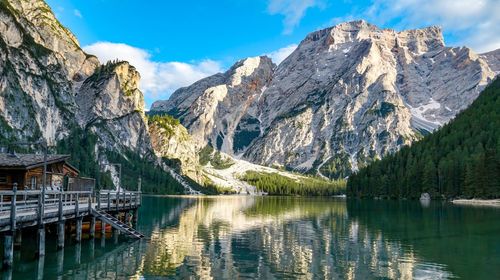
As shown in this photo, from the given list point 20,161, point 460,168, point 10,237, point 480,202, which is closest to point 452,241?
point 10,237

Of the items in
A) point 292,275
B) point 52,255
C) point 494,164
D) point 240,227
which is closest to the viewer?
point 292,275

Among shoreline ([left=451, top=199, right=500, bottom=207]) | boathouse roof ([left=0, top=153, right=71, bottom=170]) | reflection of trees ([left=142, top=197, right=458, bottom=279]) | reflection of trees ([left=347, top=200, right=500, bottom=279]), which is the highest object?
boathouse roof ([left=0, top=153, right=71, bottom=170])

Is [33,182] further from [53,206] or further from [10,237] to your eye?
[10,237]

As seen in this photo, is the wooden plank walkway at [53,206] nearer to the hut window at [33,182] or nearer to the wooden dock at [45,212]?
the wooden dock at [45,212]

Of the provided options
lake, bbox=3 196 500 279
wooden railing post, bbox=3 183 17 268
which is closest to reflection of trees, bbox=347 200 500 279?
lake, bbox=3 196 500 279

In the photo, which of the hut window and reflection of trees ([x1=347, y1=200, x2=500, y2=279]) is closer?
reflection of trees ([x1=347, y1=200, x2=500, y2=279])

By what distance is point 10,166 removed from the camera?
4953 centimetres

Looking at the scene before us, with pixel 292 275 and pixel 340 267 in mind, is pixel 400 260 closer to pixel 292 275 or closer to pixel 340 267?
pixel 340 267

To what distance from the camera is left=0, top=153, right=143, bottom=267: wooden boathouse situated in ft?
109

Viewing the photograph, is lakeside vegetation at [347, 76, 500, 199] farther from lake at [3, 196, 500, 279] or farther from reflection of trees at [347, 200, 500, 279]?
lake at [3, 196, 500, 279]

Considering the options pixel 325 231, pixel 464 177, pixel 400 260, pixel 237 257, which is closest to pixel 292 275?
pixel 237 257

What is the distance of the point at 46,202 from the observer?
47.6 metres

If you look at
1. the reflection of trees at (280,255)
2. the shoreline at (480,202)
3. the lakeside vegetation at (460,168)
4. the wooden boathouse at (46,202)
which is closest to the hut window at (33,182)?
the wooden boathouse at (46,202)

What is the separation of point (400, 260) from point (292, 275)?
501 inches
